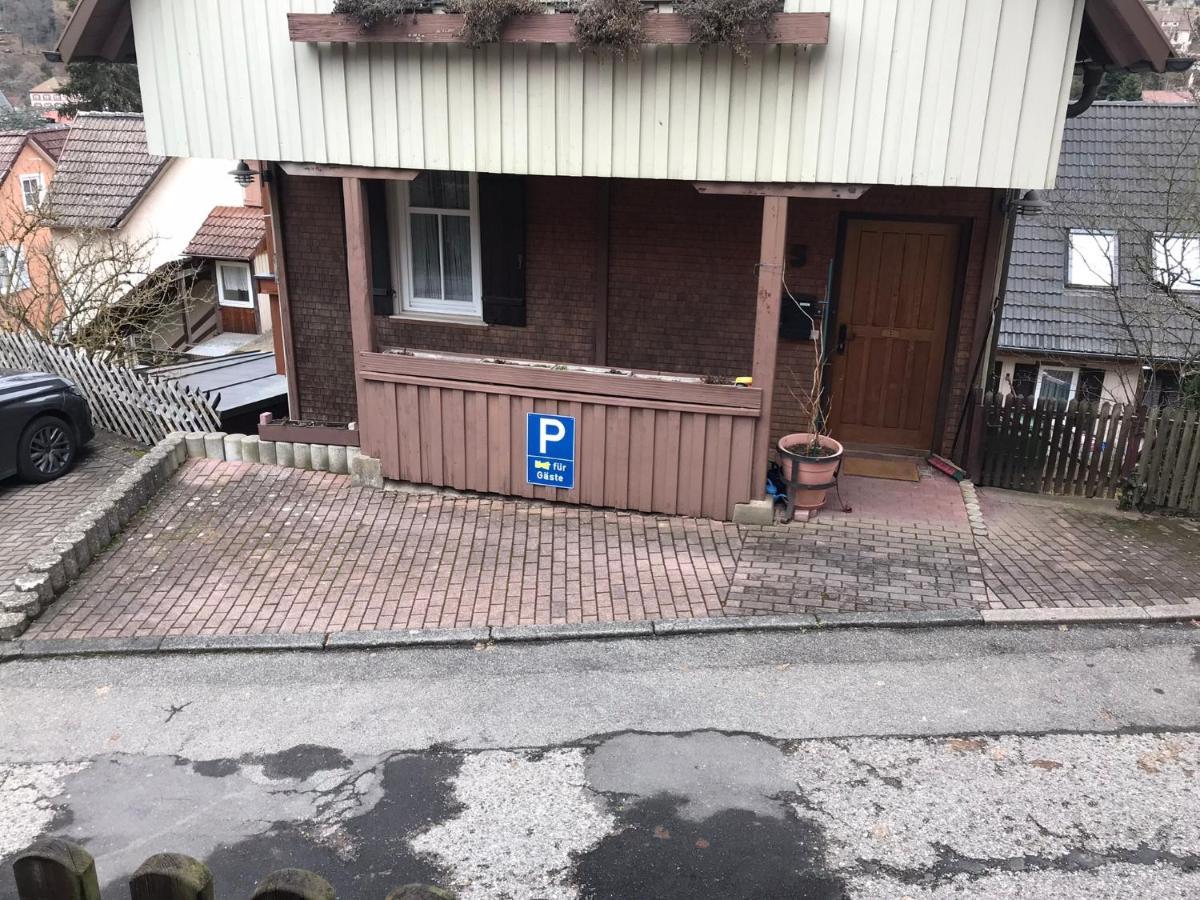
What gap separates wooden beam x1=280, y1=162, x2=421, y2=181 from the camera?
8.27 m

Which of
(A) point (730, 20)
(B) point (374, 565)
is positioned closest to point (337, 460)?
(B) point (374, 565)

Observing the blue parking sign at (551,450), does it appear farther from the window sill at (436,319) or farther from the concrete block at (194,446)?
the concrete block at (194,446)

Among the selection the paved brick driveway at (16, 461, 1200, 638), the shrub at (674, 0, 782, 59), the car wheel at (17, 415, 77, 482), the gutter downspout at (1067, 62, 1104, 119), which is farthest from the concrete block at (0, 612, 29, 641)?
the gutter downspout at (1067, 62, 1104, 119)

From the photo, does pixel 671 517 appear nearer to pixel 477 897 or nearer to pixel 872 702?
pixel 872 702

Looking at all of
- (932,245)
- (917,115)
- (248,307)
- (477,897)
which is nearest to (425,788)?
(477,897)

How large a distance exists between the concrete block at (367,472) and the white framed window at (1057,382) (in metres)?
11.2

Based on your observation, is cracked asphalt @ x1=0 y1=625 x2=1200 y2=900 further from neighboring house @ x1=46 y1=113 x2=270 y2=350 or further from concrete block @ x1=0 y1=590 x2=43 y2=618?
neighboring house @ x1=46 y1=113 x2=270 y2=350

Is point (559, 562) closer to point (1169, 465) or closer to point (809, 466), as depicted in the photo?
point (809, 466)

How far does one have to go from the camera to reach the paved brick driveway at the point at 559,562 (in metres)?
6.89

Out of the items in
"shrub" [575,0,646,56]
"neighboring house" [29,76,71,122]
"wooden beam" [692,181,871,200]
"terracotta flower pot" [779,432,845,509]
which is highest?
"neighboring house" [29,76,71,122]

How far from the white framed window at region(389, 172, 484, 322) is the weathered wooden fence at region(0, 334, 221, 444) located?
8.28ft

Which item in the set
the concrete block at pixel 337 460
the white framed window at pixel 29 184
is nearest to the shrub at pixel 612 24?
the concrete block at pixel 337 460

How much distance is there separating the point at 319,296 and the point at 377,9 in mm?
3862

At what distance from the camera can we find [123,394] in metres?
10.8
